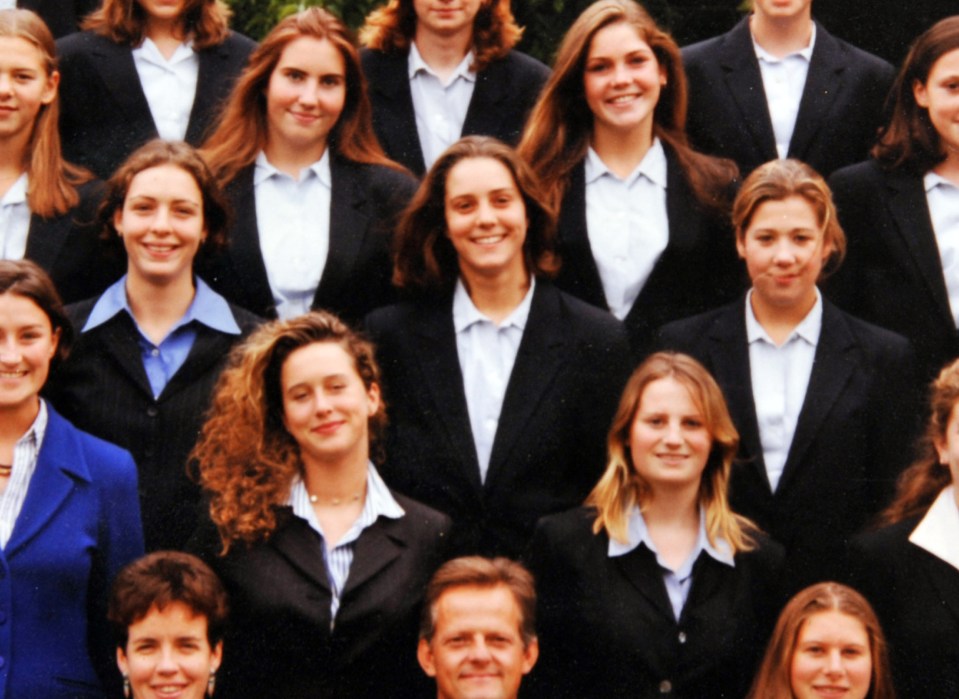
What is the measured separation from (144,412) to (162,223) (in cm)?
68

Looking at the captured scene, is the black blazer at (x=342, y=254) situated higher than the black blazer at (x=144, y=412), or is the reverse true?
the black blazer at (x=342, y=254)

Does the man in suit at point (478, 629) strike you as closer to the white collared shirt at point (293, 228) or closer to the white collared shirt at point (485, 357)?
the white collared shirt at point (485, 357)

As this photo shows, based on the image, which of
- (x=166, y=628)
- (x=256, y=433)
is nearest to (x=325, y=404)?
(x=256, y=433)

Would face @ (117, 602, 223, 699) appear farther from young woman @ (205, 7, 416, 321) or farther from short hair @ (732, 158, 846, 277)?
short hair @ (732, 158, 846, 277)

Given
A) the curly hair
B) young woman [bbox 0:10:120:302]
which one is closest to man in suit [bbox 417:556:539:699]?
the curly hair

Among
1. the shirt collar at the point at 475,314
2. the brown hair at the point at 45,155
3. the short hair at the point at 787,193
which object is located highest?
the brown hair at the point at 45,155

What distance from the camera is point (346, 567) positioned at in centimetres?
724

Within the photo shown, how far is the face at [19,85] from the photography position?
8.09 m

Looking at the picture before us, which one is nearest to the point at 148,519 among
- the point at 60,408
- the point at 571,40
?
the point at 60,408

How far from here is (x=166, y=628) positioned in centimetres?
694

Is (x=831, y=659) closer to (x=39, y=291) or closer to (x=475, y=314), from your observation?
(x=475, y=314)

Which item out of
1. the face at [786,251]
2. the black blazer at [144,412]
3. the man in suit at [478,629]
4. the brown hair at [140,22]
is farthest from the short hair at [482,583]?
the brown hair at [140,22]

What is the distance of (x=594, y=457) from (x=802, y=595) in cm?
94

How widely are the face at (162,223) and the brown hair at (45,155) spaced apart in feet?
1.10
